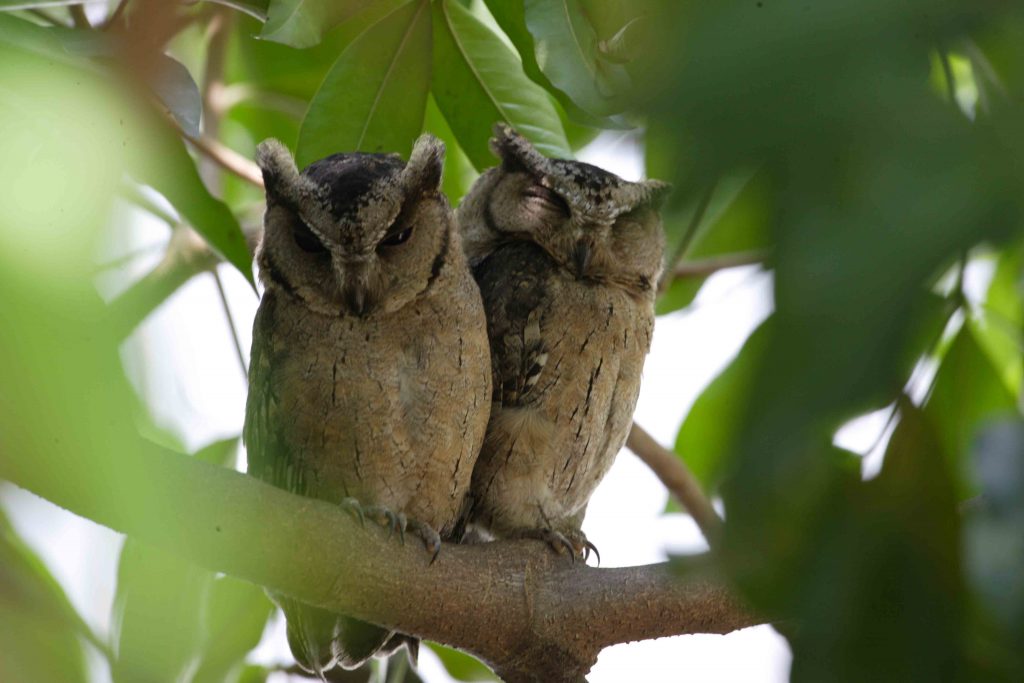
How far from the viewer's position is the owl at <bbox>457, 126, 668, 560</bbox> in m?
2.63

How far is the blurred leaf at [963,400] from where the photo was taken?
2.49 ft

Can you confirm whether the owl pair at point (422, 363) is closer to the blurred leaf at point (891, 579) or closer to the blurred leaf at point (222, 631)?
the blurred leaf at point (222, 631)

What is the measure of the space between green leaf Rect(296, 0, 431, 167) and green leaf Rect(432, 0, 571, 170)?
103 mm

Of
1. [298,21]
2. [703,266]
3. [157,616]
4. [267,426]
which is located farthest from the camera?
[703,266]

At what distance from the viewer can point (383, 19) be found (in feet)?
7.67

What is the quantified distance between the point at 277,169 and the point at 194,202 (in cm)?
44

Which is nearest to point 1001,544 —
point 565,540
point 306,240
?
point 565,540

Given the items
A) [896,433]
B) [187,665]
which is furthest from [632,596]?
[896,433]

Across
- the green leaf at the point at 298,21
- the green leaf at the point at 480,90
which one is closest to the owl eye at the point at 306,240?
the green leaf at the point at 480,90

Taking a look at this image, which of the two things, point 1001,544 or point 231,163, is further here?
point 231,163

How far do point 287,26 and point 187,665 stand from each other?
1093 mm

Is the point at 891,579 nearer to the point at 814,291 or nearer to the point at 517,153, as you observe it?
the point at 814,291

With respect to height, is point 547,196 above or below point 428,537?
above

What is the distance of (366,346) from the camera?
2439 mm
